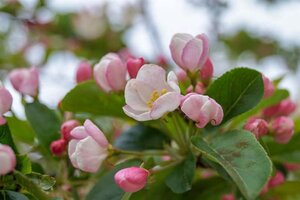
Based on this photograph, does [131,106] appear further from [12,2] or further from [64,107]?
[12,2]

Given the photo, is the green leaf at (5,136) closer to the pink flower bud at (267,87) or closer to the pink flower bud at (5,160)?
the pink flower bud at (5,160)

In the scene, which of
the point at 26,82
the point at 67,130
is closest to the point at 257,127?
the point at 67,130

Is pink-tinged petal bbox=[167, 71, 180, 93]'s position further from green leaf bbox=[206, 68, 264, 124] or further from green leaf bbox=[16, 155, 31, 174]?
green leaf bbox=[16, 155, 31, 174]

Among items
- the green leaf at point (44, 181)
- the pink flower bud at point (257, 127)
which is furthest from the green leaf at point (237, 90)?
the green leaf at point (44, 181)

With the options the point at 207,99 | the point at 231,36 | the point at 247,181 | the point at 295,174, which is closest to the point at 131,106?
the point at 207,99

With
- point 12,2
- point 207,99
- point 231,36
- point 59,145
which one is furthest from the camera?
point 231,36
